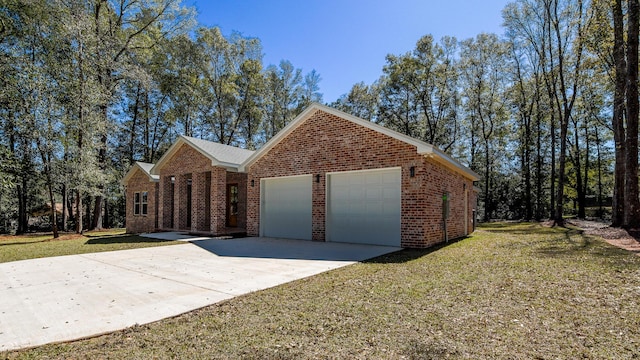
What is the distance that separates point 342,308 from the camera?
436 cm

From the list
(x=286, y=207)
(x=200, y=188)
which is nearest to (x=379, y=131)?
(x=286, y=207)

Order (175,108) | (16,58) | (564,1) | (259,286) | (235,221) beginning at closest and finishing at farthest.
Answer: (259,286) → (16,58) → (235,221) → (564,1) → (175,108)

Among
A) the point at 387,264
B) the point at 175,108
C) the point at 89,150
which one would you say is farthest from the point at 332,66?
the point at 387,264

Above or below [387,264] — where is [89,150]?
above

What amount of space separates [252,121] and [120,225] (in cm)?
1586

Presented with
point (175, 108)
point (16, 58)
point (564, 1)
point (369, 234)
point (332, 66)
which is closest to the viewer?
point (369, 234)

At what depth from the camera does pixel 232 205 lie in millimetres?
16828

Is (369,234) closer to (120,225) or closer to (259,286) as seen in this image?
(259,286)

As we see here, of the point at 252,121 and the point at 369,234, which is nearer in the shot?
the point at 369,234

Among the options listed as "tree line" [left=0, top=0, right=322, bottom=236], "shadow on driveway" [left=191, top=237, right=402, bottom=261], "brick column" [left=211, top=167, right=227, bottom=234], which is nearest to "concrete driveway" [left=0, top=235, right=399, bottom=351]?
"shadow on driveway" [left=191, top=237, right=402, bottom=261]

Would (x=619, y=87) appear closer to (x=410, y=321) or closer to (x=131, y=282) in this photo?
(x=410, y=321)

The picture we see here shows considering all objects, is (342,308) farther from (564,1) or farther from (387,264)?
(564,1)

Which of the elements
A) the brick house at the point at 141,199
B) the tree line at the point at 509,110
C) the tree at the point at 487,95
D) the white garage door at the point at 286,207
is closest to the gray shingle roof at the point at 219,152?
the white garage door at the point at 286,207

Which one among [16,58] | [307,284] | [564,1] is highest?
[564,1]
